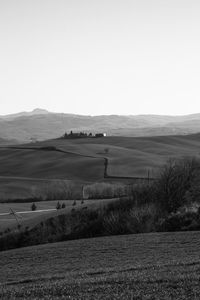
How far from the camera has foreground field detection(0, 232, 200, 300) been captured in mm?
17750

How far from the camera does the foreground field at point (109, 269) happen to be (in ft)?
58.2

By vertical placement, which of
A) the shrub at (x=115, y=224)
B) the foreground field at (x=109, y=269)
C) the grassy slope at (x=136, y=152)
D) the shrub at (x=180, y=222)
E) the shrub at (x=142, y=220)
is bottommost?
the grassy slope at (x=136, y=152)

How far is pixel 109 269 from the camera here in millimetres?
24516

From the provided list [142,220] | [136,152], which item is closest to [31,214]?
[142,220]

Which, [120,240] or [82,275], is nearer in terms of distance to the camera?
[82,275]

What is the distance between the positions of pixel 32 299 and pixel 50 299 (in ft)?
1.93

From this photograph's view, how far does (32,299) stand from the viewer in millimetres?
17203

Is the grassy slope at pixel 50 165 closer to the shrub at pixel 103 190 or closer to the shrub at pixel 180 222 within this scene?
the shrub at pixel 103 190

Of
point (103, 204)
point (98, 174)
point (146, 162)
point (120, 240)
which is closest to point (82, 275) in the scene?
point (120, 240)

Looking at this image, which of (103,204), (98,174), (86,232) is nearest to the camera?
(86,232)

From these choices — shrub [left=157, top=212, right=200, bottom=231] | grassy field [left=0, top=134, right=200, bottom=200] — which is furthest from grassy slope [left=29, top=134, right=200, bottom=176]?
shrub [left=157, top=212, right=200, bottom=231]

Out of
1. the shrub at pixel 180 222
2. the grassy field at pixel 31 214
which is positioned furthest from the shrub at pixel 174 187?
the shrub at pixel 180 222

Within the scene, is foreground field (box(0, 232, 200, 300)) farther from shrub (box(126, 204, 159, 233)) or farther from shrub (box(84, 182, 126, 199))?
shrub (box(84, 182, 126, 199))

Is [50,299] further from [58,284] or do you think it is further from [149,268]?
[149,268]
